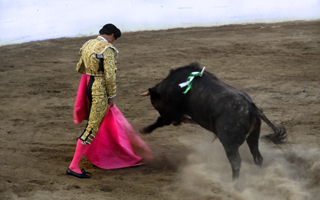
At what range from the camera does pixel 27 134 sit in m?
5.21

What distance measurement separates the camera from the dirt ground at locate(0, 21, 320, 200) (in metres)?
3.59

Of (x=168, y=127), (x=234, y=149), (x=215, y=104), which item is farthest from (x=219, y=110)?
(x=168, y=127)

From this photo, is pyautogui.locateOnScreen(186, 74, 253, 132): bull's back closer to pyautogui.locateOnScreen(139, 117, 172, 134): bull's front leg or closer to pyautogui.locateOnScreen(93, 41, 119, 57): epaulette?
pyautogui.locateOnScreen(139, 117, 172, 134): bull's front leg

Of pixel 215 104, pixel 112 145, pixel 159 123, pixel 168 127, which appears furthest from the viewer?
pixel 168 127

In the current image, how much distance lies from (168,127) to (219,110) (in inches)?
86.9

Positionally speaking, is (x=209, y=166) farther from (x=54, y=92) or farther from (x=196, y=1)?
(x=196, y=1)

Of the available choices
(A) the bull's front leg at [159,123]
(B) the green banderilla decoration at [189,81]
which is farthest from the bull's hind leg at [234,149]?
(A) the bull's front leg at [159,123]

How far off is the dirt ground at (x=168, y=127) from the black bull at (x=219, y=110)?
414mm

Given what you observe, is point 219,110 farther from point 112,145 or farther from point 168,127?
point 168,127

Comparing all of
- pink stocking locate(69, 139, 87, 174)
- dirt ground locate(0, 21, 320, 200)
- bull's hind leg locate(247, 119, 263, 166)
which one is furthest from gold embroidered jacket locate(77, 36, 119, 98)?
bull's hind leg locate(247, 119, 263, 166)

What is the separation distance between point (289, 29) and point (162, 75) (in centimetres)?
614

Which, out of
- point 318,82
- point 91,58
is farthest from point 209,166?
point 318,82

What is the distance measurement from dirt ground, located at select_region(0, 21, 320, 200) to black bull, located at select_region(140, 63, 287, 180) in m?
0.41

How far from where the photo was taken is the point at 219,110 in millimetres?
3490
